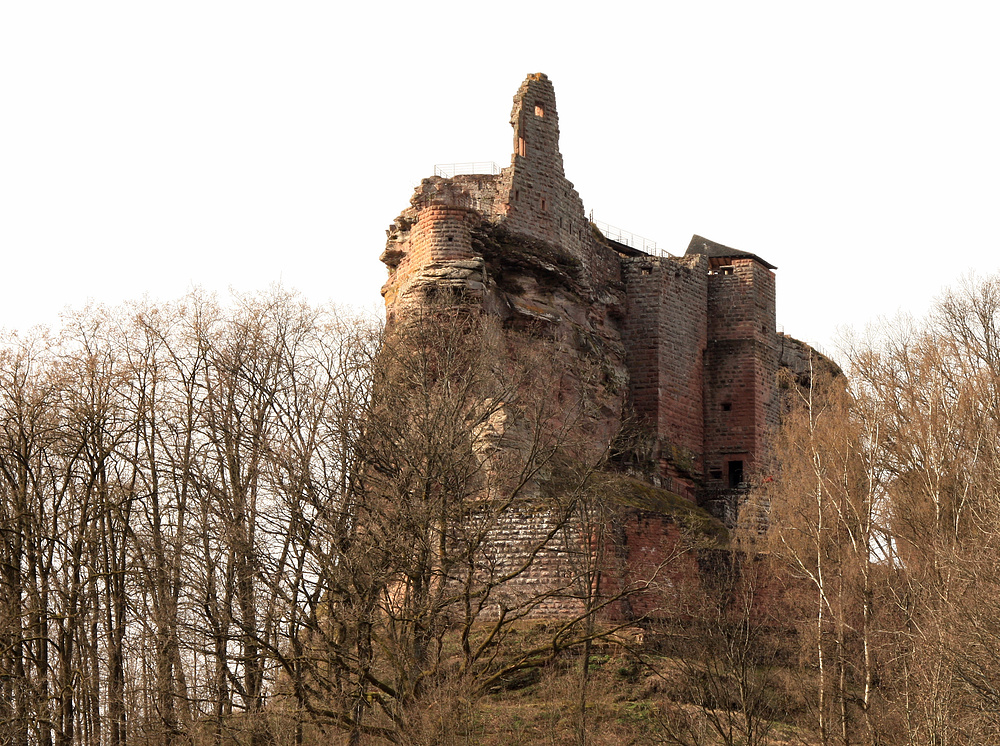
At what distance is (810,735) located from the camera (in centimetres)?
2248

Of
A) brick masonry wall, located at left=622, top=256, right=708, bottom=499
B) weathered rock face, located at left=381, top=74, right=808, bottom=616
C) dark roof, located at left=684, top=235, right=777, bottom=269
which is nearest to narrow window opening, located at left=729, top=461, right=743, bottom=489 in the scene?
weathered rock face, located at left=381, top=74, right=808, bottom=616

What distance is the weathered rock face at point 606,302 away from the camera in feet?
104

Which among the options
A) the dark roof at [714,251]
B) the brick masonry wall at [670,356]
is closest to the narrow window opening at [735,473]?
the brick masonry wall at [670,356]

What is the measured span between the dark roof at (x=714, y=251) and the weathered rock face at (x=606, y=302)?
0.20ft

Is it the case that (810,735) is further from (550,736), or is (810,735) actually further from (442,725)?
(442,725)

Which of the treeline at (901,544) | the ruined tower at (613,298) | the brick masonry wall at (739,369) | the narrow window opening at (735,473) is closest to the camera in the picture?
the treeline at (901,544)

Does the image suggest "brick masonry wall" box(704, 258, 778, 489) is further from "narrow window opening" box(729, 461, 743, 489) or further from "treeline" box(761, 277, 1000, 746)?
"treeline" box(761, 277, 1000, 746)

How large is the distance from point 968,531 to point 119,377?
16.0 metres

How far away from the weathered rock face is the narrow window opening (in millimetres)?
39

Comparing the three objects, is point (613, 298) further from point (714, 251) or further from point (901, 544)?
point (901, 544)

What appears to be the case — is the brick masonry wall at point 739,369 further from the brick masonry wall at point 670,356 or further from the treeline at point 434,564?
the treeline at point 434,564

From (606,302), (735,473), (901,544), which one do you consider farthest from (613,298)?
(901,544)

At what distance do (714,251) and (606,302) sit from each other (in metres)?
6.00

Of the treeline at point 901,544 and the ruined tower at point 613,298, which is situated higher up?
the ruined tower at point 613,298
